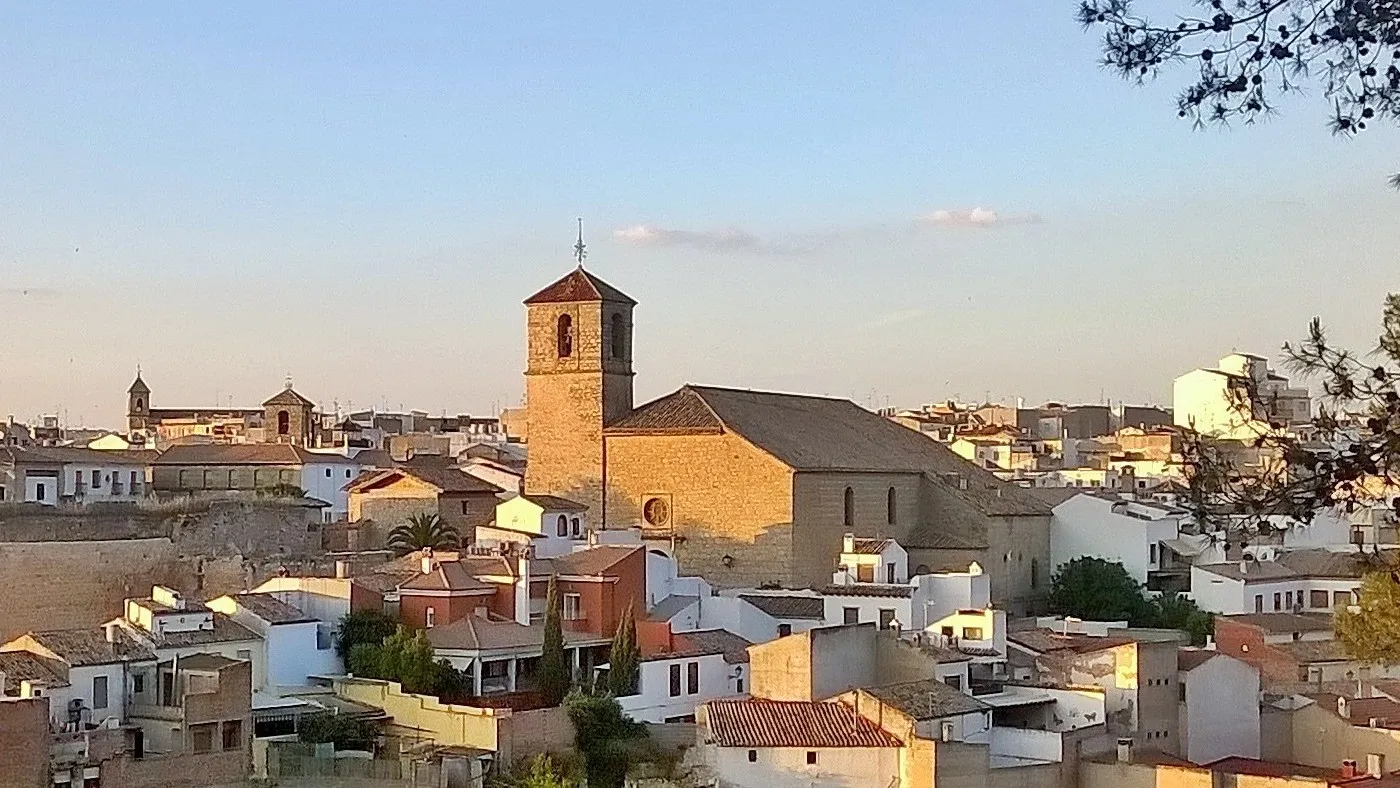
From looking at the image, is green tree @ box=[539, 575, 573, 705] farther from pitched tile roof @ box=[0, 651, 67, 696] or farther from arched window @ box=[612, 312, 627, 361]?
arched window @ box=[612, 312, 627, 361]

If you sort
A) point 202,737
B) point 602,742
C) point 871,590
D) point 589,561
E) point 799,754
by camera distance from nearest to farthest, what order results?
point 202,737 < point 799,754 < point 602,742 < point 589,561 < point 871,590

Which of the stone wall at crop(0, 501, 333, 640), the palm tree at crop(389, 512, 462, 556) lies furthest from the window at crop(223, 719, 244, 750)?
the palm tree at crop(389, 512, 462, 556)

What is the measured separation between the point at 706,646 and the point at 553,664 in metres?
2.14

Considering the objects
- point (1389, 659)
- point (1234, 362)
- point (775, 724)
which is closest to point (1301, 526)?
point (1389, 659)

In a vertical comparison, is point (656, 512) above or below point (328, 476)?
below

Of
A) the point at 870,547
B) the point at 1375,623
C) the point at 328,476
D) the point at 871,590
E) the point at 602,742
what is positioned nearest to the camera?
the point at 1375,623

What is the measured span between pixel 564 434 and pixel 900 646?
27.9 feet

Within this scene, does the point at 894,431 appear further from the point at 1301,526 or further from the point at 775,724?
the point at 1301,526

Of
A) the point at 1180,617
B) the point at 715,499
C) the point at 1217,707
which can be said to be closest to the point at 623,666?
the point at 715,499

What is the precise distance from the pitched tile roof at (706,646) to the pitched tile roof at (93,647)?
5.49 metres

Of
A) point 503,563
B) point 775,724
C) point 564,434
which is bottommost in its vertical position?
point 775,724

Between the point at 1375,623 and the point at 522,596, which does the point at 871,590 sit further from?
the point at 1375,623

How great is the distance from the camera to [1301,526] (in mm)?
7047

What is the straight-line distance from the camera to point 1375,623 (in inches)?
332
